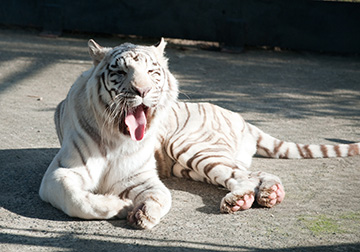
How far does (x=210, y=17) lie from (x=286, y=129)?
3533 millimetres

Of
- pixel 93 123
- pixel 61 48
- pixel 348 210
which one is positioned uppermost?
pixel 93 123

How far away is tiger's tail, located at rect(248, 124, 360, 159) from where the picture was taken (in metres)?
4.90

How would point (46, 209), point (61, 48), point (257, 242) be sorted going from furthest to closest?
1. point (61, 48)
2. point (46, 209)
3. point (257, 242)

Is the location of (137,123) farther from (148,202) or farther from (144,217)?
(144,217)

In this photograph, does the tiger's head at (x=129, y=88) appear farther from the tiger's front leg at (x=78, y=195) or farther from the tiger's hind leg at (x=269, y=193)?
the tiger's hind leg at (x=269, y=193)

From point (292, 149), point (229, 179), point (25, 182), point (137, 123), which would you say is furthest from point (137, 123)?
point (292, 149)

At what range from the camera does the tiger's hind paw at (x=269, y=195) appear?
12.7 feet

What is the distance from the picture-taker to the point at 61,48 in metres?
8.49

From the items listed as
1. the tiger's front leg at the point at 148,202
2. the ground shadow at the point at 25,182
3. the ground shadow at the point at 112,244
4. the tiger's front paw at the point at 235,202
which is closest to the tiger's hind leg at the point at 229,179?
the tiger's front paw at the point at 235,202

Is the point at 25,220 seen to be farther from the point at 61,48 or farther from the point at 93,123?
the point at 61,48

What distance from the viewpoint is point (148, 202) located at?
360cm

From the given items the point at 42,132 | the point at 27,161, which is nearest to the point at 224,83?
the point at 42,132

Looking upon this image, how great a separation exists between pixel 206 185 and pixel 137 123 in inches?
36.2

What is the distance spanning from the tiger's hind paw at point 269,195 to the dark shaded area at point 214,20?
5.18 m
